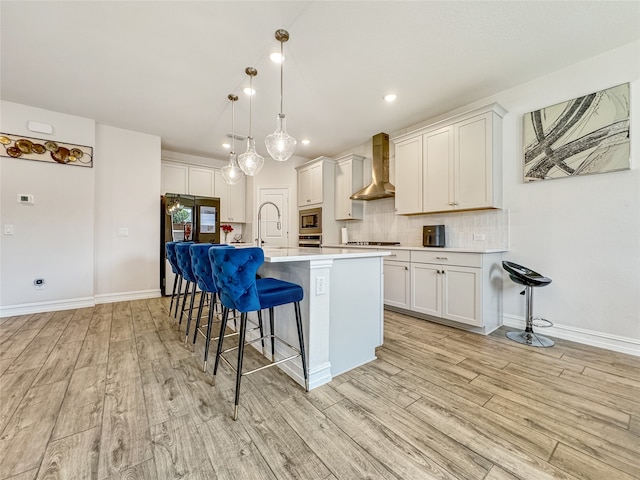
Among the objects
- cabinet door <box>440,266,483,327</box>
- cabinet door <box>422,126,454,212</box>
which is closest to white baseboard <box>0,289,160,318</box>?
cabinet door <box>440,266,483,327</box>

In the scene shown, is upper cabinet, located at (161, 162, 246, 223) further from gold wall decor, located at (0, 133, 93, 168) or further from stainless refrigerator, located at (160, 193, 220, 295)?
gold wall decor, located at (0, 133, 93, 168)

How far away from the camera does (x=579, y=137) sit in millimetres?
2545

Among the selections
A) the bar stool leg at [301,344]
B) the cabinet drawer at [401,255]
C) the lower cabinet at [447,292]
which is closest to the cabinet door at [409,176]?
the cabinet drawer at [401,255]

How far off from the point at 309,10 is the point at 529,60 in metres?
2.17

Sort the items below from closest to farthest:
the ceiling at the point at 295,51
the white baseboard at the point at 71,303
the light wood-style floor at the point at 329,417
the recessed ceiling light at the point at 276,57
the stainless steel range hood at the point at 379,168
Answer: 1. the light wood-style floor at the point at 329,417
2. the ceiling at the point at 295,51
3. the recessed ceiling light at the point at 276,57
4. the white baseboard at the point at 71,303
5. the stainless steel range hood at the point at 379,168

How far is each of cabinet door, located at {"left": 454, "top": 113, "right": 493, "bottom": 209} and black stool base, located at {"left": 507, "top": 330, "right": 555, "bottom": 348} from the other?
1.41 metres

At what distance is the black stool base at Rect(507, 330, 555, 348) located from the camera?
8.35ft

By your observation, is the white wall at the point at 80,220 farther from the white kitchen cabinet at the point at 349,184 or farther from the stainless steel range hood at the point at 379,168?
the stainless steel range hood at the point at 379,168

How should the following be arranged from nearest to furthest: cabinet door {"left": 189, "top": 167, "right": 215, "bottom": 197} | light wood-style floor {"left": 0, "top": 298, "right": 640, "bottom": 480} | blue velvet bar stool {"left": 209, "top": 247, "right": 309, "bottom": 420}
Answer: light wood-style floor {"left": 0, "top": 298, "right": 640, "bottom": 480} < blue velvet bar stool {"left": 209, "top": 247, "right": 309, "bottom": 420} < cabinet door {"left": 189, "top": 167, "right": 215, "bottom": 197}

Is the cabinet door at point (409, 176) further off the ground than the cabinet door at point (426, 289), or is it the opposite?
the cabinet door at point (409, 176)

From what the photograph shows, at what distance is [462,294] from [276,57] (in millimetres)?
3094

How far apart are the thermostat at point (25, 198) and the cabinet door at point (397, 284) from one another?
486 cm

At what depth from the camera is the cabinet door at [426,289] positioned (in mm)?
3078

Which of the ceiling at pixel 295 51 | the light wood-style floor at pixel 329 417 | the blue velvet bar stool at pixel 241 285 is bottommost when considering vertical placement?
the light wood-style floor at pixel 329 417
